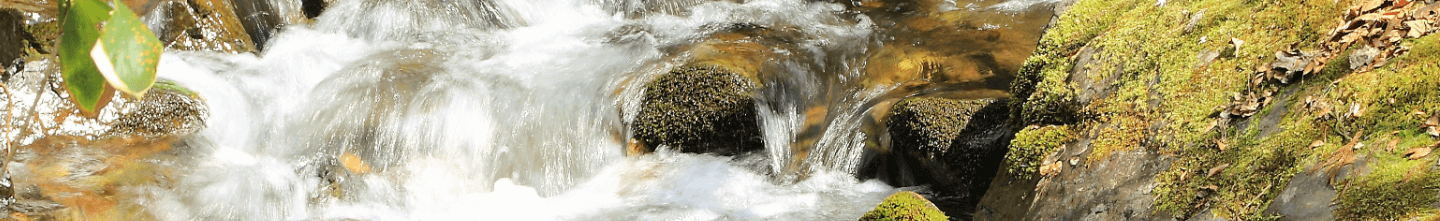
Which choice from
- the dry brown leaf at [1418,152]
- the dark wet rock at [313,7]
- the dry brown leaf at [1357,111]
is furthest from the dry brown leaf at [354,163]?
the dry brown leaf at [1418,152]

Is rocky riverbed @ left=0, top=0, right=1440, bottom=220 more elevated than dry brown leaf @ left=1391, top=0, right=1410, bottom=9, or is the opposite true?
dry brown leaf @ left=1391, top=0, right=1410, bottom=9

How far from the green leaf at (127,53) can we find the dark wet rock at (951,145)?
4678 millimetres

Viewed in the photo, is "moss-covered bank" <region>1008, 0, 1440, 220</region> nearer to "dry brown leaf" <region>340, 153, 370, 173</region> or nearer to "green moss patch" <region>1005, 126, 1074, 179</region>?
"green moss patch" <region>1005, 126, 1074, 179</region>

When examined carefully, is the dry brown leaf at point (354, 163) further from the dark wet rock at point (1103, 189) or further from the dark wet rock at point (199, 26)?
the dark wet rock at point (1103, 189)

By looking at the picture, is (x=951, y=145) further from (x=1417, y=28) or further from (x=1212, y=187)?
(x=1417, y=28)

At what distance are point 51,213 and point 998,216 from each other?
4.94 meters

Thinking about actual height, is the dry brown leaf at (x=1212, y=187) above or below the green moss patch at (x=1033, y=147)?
above

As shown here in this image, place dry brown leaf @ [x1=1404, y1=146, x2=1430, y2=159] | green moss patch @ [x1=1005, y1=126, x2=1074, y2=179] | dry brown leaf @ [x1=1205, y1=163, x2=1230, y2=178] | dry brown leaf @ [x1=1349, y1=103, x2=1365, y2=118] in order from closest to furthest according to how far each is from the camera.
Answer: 1. dry brown leaf @ [x1=1404, y1=146, x2=1430, y2=159]
2. dry brown leaf @ [x1=1349, y1=103, x2=1365, y2=118]
3. dry brown leaf @ [x1=1205, y1=163, x2=1230, y2=178]
4. green moss patch @ [x1=1005, y1=126, x2=1074, y2=179]

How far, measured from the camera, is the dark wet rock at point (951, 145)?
5.10 m

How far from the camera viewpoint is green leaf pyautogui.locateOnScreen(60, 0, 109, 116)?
0.68 metres

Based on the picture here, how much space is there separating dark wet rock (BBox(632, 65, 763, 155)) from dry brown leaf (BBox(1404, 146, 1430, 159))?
422 cm

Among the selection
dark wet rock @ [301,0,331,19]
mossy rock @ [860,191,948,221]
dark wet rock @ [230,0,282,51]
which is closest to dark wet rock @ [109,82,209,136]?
dark wet rock @ [230,0,282,51]

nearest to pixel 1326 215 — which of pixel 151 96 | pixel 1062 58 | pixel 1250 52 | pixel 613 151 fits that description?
pixel 1250 52

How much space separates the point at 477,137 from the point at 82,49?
19.5 feet
